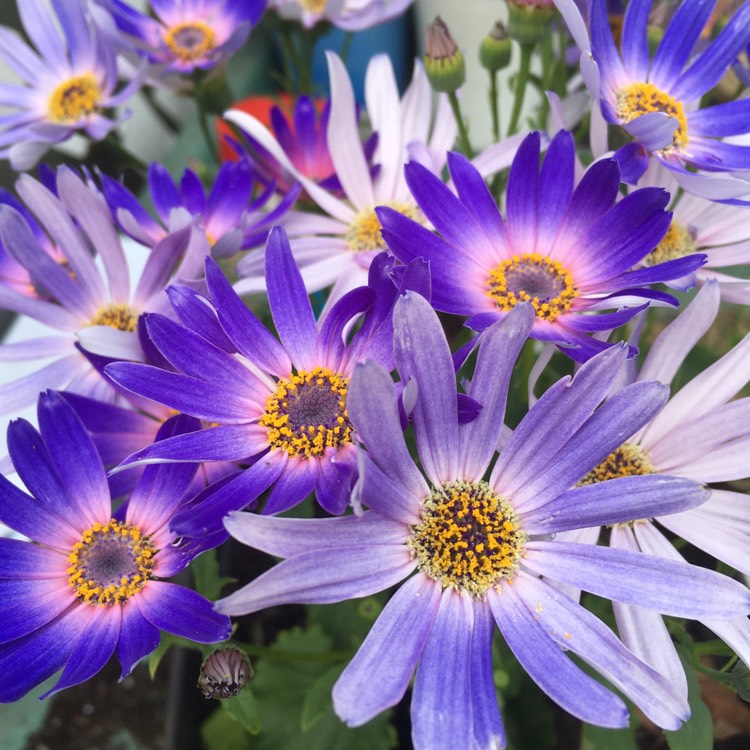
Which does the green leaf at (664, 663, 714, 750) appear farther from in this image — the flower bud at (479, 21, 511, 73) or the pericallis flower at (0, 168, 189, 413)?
the flower bud at (479, 21, 511, 73)

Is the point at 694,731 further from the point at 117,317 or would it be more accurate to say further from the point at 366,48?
the point at 366,48

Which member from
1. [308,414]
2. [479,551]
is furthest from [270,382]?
[479,551]

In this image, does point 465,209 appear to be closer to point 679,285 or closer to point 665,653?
point 679,285

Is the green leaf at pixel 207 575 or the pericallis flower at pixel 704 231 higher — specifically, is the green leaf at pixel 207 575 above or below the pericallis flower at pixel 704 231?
below

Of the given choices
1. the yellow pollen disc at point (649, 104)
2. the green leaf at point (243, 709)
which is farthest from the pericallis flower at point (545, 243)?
the green leaf at point (243, 709)

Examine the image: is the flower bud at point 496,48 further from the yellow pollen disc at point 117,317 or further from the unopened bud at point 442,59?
the yellow pollen disc at point 117,317

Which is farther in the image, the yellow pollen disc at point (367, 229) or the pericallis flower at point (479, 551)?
the yellow pollen disc at point (367, 229)
